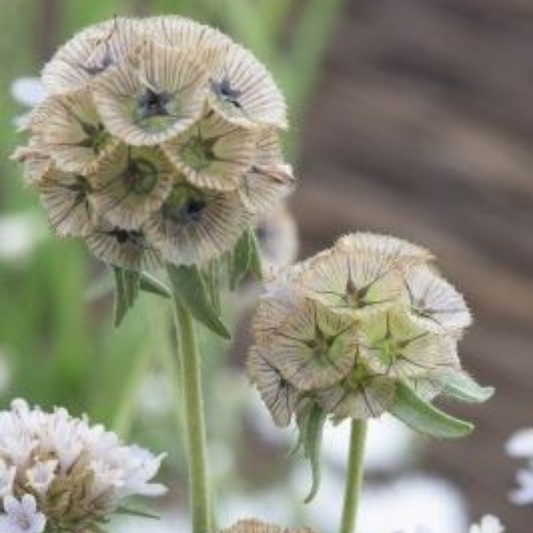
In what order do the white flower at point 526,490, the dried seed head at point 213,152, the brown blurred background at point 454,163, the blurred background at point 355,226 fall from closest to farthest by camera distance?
1. the dried seed head at point 213,152
2. the white flower at point 526,490
3. the blurred background at point 355,226
4. the brown blurred background at point 454,163

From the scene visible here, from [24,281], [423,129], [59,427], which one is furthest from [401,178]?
[59,427]

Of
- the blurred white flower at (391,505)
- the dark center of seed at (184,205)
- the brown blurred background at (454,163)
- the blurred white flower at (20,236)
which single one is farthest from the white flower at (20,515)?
the brown blurred background at (454,163)

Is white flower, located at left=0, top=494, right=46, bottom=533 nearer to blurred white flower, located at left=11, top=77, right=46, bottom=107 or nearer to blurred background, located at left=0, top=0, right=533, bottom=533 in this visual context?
blurred white flower, located at left=11, top=77, right=46, bottom=107

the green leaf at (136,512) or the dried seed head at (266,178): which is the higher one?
the dried seed head at (266,178)

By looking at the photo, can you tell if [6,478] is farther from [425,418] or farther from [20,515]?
[425,418]

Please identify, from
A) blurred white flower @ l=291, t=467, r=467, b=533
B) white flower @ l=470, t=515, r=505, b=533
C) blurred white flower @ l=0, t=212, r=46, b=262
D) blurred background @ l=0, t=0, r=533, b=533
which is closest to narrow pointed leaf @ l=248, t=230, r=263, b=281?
white flower @ l=470, t=515, r=505, b=533

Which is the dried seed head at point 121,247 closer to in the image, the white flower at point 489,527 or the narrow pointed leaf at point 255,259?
the narrow pointed leaf at point 255,259
